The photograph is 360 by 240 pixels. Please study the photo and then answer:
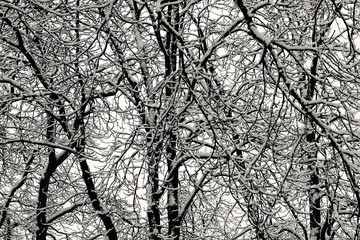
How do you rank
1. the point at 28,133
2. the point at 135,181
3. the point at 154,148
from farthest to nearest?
the point at 28,133
the point at 135,181
the point at 154,148

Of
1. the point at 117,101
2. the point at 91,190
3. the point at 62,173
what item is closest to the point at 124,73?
the point at 117,101

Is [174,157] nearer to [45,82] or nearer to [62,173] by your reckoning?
[45,82]

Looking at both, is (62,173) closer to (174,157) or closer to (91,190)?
(91,190)

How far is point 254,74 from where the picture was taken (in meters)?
7.73

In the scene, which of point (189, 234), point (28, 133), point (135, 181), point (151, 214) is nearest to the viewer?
point (135, 181)

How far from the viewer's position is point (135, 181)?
6.87m

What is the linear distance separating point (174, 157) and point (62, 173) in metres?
4.15

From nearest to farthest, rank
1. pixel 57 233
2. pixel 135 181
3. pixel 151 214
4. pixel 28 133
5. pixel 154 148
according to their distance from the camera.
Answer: pixel 154 148 → pixel 135 181 → pixel 151 214 → pixel 28 133 → pixel 57 233

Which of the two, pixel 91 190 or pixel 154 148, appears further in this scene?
pixel 91 190

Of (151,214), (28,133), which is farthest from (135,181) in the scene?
(28,133)

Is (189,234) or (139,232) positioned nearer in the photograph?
(139,232)

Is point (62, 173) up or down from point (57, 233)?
up

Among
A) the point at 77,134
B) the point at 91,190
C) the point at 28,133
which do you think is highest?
the point at 28,133

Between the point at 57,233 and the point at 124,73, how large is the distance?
4522 millimetres
